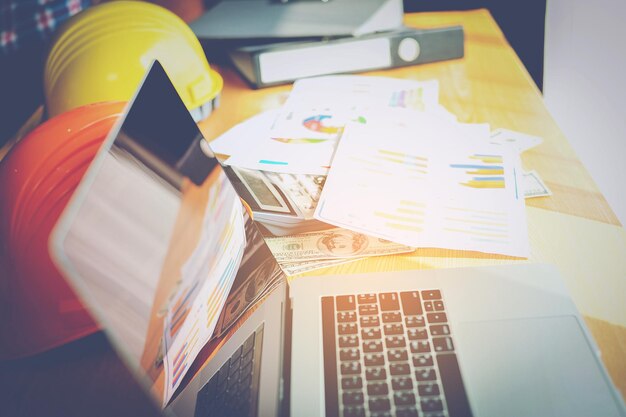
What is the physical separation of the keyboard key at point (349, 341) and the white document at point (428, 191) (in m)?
0.15

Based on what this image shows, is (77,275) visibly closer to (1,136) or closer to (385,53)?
(385,53)

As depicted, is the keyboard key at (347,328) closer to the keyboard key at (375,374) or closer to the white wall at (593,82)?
the keyboard key at (375,374)

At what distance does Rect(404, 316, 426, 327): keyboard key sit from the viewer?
0.51 meters

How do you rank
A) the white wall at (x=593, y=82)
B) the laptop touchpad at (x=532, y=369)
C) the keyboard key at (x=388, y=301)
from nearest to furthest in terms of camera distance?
the laptop touchpad at (x=532, y=369), the keyboard key at (x=388, y=301), the white wall at (x=593, y=82)

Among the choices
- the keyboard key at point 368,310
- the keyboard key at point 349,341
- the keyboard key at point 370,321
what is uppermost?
the keyboard key at point 368,310

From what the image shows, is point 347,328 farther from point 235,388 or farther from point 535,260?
point 535,260

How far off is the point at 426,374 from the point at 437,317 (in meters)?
0.07

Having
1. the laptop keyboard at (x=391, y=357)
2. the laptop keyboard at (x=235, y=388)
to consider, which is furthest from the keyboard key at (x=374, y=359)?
the laptop keyboard at (x=235, y=388)

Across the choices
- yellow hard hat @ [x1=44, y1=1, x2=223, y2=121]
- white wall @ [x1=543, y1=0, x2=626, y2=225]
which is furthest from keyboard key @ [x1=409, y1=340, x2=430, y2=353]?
white wall @ [x1=543, y1=0, x2=626, y2=225]

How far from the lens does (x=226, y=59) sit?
3.59ft

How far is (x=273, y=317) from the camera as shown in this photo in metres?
0.53

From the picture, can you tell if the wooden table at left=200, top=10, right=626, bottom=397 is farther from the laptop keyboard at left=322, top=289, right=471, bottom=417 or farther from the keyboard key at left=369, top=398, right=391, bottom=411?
the keyboard key at left=369, top=398, right=391, bottom=411

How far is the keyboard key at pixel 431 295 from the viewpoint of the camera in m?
0.54

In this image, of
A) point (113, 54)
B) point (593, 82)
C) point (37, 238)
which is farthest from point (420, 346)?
point (593, 82)
